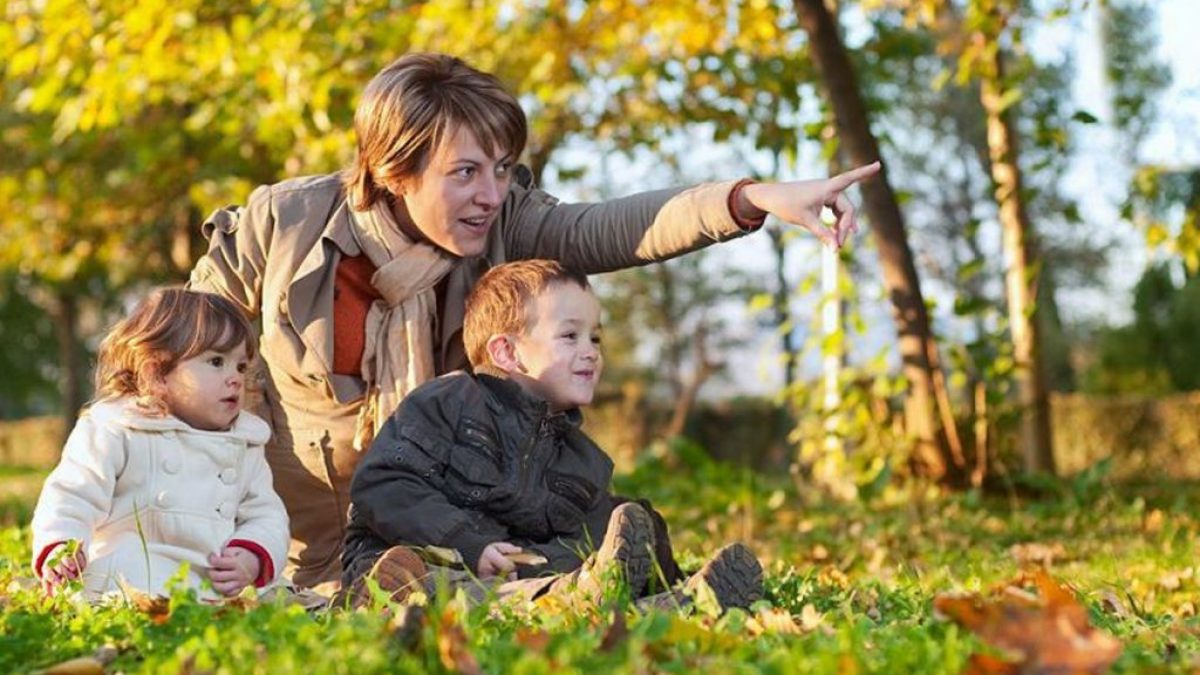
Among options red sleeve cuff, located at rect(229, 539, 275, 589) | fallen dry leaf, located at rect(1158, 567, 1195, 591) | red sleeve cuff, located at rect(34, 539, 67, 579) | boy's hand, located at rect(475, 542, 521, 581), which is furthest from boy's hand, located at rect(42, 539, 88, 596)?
fallen dry leaf, located at rect(1158, 567, 1195, 591)

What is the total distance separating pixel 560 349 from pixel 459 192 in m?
0.57

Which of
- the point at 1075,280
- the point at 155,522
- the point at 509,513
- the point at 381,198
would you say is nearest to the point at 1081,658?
the point at 509,513

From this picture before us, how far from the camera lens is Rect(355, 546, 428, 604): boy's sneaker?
3.74 m

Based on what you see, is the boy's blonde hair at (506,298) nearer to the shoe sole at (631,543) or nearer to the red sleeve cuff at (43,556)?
the shoe sole at (631,543)

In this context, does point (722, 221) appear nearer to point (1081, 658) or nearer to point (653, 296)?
point (1081, 658)

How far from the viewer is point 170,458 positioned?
418 cm

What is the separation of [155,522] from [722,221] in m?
1.70

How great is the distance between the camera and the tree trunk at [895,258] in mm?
8703

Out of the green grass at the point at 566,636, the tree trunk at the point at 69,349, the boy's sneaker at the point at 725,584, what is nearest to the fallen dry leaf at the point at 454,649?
the green grass at the point at 566,636

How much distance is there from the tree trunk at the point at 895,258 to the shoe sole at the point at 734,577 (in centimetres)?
542

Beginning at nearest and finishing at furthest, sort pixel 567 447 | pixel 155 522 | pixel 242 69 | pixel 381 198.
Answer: pixel 155 522, pixel 567 447, pixel 381 198, pixel 242 69

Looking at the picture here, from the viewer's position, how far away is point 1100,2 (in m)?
8.44

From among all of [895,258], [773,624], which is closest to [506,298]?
[773,624]

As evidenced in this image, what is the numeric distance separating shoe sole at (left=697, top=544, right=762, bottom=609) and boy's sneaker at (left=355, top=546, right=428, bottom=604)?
2.47 ft
